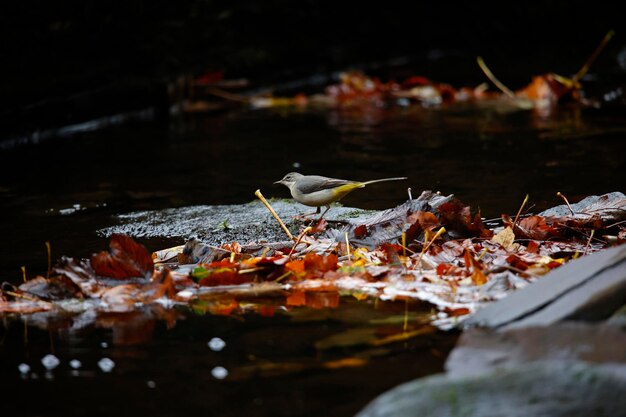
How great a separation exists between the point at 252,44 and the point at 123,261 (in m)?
9.09

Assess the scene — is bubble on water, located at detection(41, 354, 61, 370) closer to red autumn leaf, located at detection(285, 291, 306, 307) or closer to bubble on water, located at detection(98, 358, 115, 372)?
bubble on water, located at detection(98, 358, 115, 372)

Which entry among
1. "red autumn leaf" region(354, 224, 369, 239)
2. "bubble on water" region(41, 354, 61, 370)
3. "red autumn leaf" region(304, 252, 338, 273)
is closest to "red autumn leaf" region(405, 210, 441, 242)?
"red autumn leaf" region(354, 224, 369, 239)

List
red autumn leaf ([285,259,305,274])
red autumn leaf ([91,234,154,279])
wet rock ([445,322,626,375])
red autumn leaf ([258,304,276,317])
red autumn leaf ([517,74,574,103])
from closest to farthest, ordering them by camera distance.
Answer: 1. wet rock ([445,322,626,375])
2. red autumn leaf ([258,304,276,317])
3. red autumn leaf ([91,234,154,279])
4. red autumn leaf ([285,259,305,274])
5. red autumn leaf ([517,74,574,103])

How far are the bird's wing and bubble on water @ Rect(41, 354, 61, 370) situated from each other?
2.28 m

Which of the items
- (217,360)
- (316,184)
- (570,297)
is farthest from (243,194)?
(570,297)

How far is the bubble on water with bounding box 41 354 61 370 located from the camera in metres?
2.93

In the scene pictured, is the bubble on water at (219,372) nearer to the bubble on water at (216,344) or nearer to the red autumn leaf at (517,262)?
the bubble on water at (216,344)

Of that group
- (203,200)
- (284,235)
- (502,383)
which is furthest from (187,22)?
(502,383)

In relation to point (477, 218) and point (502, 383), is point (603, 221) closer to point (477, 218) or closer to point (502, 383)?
point (477, 218)

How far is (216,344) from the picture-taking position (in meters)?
3.09

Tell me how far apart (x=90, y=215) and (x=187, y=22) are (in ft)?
19.0

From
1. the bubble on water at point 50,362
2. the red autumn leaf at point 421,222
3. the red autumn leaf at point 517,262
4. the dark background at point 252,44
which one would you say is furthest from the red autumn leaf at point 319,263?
the dark background at point 252,44

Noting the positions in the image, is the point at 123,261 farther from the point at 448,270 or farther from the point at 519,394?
the point at 519,394

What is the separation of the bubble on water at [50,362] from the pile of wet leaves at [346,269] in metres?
0.47
